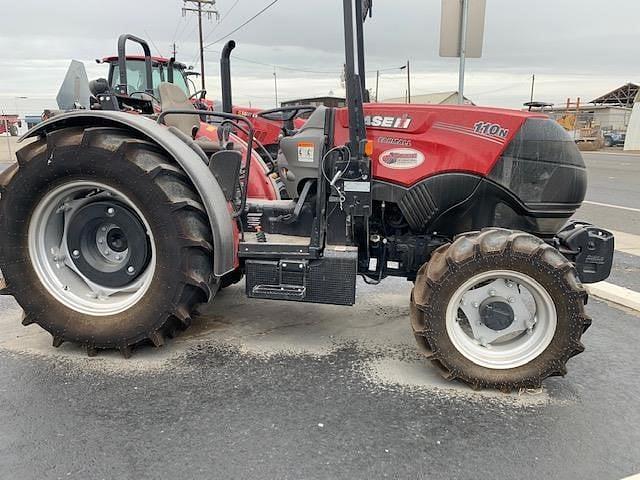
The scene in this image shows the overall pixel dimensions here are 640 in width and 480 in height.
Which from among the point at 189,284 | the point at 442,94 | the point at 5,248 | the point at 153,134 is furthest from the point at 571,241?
the point at 442,94

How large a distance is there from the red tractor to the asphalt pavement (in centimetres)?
23

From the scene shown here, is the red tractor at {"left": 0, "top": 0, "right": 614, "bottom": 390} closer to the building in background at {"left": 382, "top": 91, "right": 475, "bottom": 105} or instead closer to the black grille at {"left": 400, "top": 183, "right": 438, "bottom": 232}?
the black grille at {"left": 400, "top": 183, "right": 438, "bottom": 232}

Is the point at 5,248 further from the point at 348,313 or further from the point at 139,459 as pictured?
the point at 348,313

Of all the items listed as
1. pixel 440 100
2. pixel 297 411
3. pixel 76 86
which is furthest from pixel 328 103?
pixel 440 100

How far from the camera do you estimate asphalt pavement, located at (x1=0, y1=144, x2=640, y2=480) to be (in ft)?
7.95

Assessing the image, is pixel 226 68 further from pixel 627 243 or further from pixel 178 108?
pixel 627 243

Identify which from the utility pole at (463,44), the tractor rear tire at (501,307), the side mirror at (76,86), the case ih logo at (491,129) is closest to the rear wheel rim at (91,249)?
the tractor rear tire at (501,307)

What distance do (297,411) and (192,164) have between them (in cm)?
159

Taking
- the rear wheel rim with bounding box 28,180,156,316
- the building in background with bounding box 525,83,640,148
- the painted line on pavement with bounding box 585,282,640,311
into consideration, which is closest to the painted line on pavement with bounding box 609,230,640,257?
the painted line on pavement with bounding box 585,282,640,311

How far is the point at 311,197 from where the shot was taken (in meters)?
3.66

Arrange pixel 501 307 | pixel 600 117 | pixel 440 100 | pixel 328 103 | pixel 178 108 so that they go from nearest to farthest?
pixel 501 307
pixel 178 108
pixel 328 103
pixel 440 100
pixel 600 117

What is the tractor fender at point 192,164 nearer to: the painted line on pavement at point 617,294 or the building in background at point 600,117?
the painted line on pavement at point 617,294

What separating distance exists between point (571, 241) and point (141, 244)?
2.76m

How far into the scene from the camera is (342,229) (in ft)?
11.5
